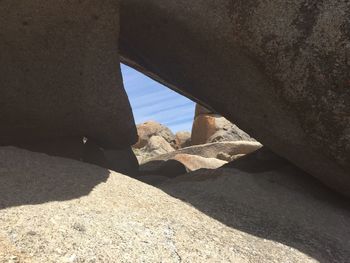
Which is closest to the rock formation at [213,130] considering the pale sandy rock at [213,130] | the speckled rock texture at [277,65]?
the pale sandy rock at [213,130]

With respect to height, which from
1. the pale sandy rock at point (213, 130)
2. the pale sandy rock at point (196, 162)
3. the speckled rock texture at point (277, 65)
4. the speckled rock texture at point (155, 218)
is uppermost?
the pale sandy rock at point (213, 130)

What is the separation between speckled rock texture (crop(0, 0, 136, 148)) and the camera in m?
4.92

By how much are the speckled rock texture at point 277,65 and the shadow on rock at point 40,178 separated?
1951 mm

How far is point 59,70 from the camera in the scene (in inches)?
208

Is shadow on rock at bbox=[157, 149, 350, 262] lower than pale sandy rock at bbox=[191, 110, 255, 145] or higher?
lower

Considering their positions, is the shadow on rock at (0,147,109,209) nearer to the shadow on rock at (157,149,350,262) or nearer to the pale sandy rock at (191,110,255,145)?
the shadow on rock at (157,149,350,262)

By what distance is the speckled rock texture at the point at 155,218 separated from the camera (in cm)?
323

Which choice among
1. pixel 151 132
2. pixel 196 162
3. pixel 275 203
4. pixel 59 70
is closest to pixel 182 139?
pixel 151 132

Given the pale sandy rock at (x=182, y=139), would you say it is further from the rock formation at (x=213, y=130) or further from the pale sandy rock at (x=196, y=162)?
the pale sandy rock at (x=196, y=162)

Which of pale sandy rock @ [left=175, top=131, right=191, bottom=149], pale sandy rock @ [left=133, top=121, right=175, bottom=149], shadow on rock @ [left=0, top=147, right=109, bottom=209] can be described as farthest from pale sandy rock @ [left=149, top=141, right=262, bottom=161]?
pale sandy rock @ [left=175, top=131, right=191, bottom=149]

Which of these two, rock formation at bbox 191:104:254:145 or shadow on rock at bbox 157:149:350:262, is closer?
shadow on rock at bbox 157:149:350:262

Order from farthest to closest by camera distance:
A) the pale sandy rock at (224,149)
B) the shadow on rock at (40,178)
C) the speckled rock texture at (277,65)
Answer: the pale sandy rock at (224,149)
the speckled rock texture at (277,65)
the shadow on rock at (40,178)

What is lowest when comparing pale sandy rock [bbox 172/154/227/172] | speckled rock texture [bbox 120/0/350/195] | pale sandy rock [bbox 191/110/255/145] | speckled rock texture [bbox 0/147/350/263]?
speckled rock texture [bbox 0/147/350/263]

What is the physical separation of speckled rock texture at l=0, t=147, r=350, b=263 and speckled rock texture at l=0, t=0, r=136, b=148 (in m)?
0.78
